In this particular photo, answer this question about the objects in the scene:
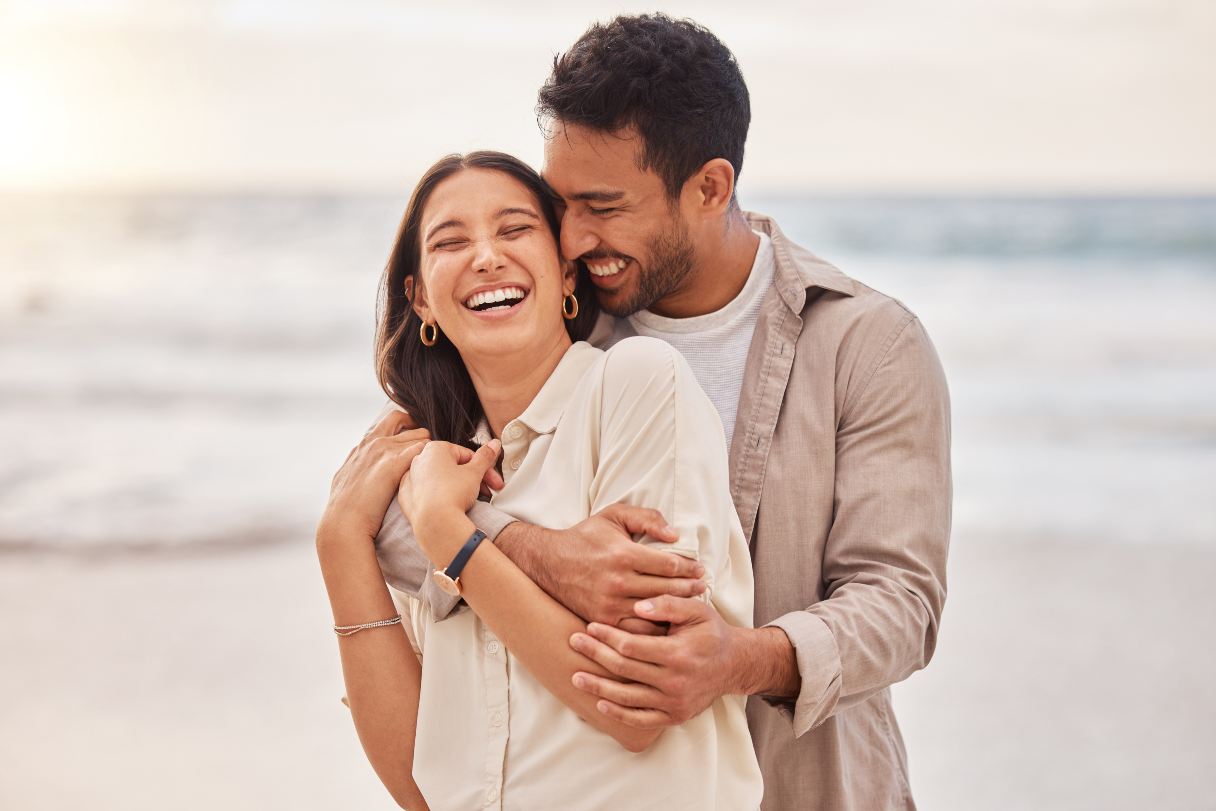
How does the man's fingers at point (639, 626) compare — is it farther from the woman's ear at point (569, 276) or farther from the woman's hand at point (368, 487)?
the woman's ear at point (569, 276)

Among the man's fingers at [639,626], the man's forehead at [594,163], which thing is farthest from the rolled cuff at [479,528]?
the man's forehead at [594,163]

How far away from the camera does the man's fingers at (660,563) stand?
1.45 m

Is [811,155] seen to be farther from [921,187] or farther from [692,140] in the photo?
[692,140]

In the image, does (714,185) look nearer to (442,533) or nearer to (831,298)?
(831,298)

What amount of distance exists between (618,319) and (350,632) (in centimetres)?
70

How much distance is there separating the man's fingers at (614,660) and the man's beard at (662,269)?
2.17 feet

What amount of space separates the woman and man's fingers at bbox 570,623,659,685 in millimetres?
16

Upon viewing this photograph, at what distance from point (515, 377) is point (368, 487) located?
280 millimetres

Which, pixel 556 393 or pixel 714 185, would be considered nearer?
pixel 556 393

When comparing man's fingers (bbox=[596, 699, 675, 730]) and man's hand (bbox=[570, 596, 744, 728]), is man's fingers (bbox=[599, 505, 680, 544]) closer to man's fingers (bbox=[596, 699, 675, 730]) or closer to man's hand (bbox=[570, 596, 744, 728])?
man's hand (bbox=[570, 596, 744, 728])

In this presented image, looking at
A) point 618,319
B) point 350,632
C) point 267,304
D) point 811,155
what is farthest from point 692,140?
point 811,155

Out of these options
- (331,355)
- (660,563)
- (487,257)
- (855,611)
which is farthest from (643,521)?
(331,355)

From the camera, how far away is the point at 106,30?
1099 centimetres

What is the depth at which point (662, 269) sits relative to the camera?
6.42ft
